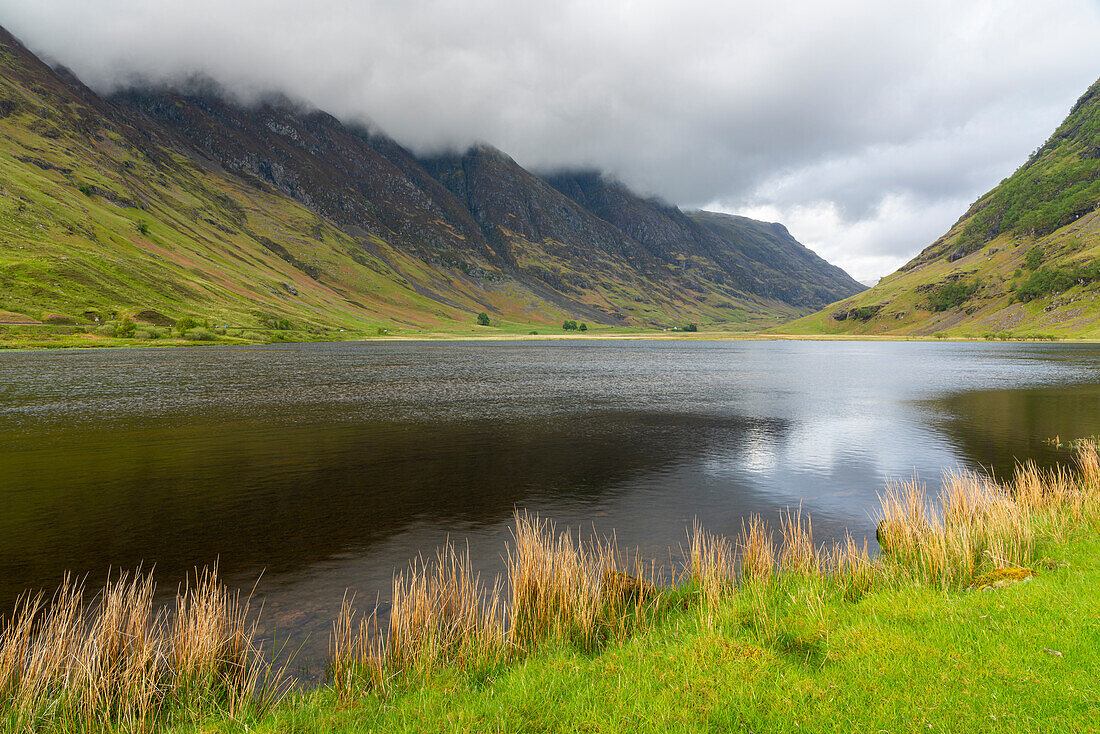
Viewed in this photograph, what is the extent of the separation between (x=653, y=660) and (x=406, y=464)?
24.3m

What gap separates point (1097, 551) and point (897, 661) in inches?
357

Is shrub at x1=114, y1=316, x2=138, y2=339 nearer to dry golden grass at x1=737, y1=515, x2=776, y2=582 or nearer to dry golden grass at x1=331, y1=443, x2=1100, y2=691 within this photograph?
dry golden grass at x1=331, y1=443, x2=1100, y2=691

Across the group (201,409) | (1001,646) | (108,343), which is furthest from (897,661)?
(108,343)

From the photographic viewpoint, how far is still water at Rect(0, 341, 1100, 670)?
730 inches

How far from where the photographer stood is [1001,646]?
8.39 m

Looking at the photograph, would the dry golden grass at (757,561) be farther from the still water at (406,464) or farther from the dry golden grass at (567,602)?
the still water at (406,464)

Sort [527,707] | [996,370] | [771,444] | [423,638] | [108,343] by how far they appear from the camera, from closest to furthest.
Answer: [527,707] → [423,638] → [771,444] → [996,370] → [108,343]

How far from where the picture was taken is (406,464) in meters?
31.2

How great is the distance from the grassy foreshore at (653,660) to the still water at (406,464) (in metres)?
3.29

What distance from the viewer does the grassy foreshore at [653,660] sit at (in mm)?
7527

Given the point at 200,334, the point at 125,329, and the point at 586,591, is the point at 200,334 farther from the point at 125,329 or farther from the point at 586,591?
the point at 586,591

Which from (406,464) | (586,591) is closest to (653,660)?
(586,591)

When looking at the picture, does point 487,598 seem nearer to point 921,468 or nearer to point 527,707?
point 527,707

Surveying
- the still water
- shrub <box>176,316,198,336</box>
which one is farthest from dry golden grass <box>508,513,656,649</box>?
shrub <box>176,316,198,336</box>
